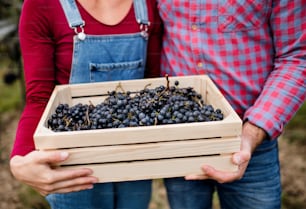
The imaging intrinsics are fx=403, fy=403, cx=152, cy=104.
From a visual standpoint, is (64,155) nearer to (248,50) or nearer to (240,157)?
(240,157)

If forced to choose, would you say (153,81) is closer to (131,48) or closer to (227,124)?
(131,48)

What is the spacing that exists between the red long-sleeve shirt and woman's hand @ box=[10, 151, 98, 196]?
0.11 metres

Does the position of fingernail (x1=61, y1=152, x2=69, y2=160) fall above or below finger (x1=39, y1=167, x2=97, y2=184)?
above

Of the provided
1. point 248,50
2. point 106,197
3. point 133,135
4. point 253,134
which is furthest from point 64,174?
point 248,50

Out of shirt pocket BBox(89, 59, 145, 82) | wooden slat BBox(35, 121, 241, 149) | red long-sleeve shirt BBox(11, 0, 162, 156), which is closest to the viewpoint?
wooden slat BBox(35, 121, 241, 149)

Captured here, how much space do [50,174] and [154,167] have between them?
277mm

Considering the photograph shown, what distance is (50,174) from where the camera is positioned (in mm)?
1072

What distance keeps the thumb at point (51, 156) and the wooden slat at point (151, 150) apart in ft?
0.07

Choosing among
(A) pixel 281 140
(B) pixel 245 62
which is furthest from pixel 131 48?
(A) pixel 281 140

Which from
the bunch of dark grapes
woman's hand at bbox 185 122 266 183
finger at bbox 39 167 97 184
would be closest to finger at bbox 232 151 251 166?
woman's hand at bbox 185 122 266 183

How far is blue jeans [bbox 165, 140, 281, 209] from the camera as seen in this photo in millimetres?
1401

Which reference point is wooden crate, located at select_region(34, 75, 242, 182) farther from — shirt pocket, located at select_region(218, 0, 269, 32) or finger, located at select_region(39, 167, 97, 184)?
shirt pocket, located at select_region(218, 0, 269, 32)

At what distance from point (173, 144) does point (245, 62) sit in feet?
1.44

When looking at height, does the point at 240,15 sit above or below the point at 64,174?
above
